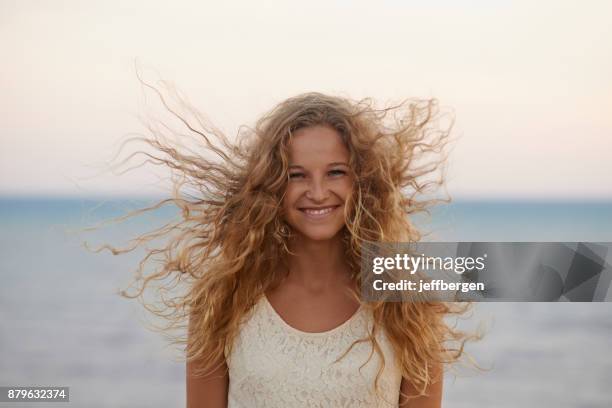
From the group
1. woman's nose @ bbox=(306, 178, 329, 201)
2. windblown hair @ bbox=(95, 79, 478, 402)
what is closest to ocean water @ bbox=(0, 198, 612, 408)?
windblown hair @ bbox=(95, 79, 478, 402)

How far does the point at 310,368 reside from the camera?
2.20m

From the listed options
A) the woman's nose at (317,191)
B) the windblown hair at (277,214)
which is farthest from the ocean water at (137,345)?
the woman's nose at (317,191)

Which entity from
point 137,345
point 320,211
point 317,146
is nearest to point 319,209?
point 320,211

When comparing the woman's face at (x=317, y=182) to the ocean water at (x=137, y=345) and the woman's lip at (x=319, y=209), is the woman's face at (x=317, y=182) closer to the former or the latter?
the woman's lip at (x=319, y=209)

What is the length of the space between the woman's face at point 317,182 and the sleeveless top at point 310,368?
0.28 meters

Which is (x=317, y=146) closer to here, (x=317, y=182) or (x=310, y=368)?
(x=317, y=182)

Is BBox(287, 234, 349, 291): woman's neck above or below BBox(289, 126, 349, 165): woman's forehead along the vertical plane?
below

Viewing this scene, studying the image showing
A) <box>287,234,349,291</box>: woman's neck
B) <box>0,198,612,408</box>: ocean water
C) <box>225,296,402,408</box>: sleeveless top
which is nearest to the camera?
<box>225,296,402,408</box>: sleeveless top

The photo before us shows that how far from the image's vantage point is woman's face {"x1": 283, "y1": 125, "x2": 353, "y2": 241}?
2223mm

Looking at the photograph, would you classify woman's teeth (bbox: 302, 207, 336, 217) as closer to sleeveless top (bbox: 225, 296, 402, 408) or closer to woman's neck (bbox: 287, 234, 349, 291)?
woman's neck (bbox: 287, 234, 349, 291)

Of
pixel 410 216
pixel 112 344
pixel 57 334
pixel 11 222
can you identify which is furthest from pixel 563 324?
pixel 11 222

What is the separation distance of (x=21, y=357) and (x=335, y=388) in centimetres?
482

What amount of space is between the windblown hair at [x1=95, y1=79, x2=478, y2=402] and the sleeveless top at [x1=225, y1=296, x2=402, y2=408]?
0.04 meters

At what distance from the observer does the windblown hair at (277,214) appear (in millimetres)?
2287
